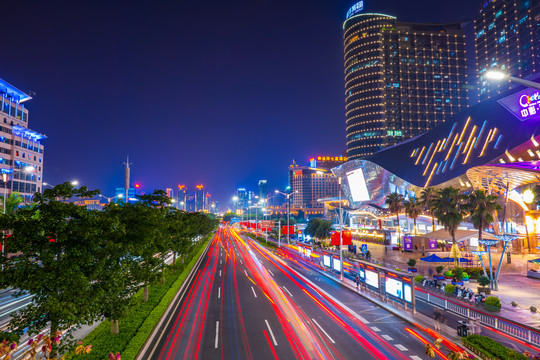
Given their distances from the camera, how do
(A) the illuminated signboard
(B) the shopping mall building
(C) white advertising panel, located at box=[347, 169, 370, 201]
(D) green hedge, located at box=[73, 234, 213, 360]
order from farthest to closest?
(C) white advertising panel, located at box=[347, 169, 370, 201], (A) the illuminated signboard, (B) the shopping mall building, (D) green hedge, located at box=[73, 234, 213, 360]

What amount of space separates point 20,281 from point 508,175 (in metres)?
61.6

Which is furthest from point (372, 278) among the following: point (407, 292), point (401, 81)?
point (401, 81)

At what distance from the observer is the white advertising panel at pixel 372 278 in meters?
26.0

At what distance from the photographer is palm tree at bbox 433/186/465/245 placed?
44.7 metres

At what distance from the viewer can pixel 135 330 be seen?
54.7 ft

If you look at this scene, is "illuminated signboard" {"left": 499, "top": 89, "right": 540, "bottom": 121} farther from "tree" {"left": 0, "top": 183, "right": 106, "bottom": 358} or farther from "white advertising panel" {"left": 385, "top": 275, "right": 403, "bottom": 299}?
"tree" {"left": 0, "top": 183, "right": 106, "bottom": 358}

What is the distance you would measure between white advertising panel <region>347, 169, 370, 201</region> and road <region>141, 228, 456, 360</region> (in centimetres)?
9774

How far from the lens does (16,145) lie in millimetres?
84938

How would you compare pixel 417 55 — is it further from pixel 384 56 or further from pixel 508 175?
pixel 508 175

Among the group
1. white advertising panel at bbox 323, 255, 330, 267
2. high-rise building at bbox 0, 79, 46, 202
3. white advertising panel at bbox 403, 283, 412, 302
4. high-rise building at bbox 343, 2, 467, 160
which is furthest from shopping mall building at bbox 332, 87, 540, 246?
high-rise building at bbox 0, 79, 46, 202

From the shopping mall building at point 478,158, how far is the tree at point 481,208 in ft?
17.4

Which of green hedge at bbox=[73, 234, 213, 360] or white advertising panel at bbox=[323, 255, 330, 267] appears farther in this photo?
white advertising panel at bbox=[323, 255, 330, 267]

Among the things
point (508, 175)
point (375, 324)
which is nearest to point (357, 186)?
point (508, 175)

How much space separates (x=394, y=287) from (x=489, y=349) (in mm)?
9524
